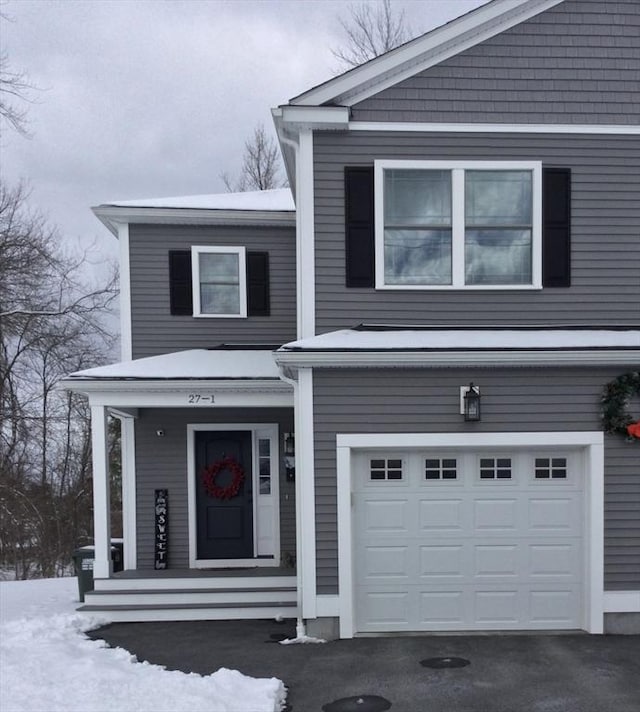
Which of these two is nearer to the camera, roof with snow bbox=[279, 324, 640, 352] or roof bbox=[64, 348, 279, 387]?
roof with snow bbox=[279, 324, 640, 352]

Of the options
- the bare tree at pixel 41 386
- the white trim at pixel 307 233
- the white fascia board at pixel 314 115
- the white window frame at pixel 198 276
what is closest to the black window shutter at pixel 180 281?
the white window frame at pixel 198 276

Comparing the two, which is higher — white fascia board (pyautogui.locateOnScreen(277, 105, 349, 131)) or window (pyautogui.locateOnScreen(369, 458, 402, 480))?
white fascia board (pyautogui.locateOnScreen(277, 105, 349, 131))

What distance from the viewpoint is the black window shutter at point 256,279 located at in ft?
32.7

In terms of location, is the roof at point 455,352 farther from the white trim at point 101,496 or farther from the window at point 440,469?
the white trim at point 101,496

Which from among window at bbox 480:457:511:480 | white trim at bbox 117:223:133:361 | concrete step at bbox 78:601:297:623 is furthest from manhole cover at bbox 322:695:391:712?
white trim at bbox 117:223:133:361

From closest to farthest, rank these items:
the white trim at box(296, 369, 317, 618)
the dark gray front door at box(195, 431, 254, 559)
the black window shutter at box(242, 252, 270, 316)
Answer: the white trim at box(296, 369, 317, 618) < the dark gray front door at box(195, 431, 254, 559) < the black window shutter at box(242, 252, 270, 316)

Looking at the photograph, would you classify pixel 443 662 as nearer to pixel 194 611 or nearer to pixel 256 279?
pixel 194 611

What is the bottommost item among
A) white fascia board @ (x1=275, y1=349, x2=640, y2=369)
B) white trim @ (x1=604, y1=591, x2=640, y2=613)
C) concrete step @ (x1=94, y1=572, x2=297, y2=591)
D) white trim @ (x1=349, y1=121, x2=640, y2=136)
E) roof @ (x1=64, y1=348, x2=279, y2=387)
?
concrete step @ (x1=94, y1=572, x2=297, y2=591)

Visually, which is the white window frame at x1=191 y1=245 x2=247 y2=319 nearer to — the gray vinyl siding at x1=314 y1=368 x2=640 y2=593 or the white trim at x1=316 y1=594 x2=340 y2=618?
the gray vinyl siding at x1=314 y1=368 x2=640 y2=593

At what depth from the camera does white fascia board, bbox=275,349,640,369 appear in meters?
6.55

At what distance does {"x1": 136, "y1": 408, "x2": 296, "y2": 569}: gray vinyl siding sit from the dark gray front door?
23 centimetres

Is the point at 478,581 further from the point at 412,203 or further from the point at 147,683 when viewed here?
the point at 412,203

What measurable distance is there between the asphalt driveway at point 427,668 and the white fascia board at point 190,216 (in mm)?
5840

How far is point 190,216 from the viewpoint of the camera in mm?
9688
